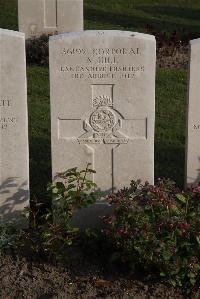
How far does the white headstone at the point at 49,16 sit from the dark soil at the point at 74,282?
23.8 feet

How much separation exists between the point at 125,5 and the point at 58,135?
464 inches

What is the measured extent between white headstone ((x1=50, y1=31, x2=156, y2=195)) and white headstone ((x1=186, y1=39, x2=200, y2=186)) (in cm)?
38

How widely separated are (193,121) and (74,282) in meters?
1.85

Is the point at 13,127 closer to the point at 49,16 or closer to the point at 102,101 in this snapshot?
the point at 102,101

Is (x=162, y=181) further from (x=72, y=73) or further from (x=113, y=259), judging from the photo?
(x=72, y=73)

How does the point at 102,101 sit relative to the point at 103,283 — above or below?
above

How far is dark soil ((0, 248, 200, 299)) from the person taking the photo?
16.7 feet

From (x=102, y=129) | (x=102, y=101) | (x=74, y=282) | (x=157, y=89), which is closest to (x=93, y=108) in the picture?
(x=102, y=101)

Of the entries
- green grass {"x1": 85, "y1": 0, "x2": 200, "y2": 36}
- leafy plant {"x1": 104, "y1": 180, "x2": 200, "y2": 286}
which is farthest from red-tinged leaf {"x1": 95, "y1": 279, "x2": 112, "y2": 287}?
green grass {"x1": 85, "y1": 0, "x2": 200, "y2": 36}

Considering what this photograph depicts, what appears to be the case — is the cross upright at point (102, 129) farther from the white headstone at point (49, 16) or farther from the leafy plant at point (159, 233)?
the white headstone at point (49, 16)

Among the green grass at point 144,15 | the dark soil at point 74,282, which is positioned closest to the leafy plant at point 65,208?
the dark soil at point 74,282

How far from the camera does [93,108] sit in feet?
18.8

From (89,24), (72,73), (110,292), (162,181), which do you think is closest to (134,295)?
(110,292)

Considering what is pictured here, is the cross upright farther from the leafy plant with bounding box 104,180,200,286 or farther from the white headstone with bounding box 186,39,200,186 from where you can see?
the leafy plant with bounding box 104,180,200,286
